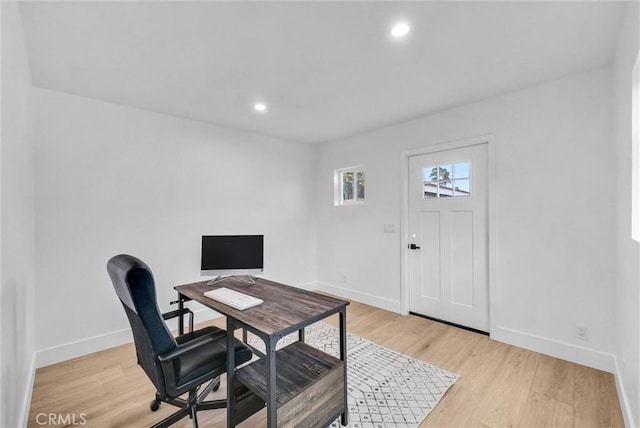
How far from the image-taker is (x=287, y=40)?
1826 mm

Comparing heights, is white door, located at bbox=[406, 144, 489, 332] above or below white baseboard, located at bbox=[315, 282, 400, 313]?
above

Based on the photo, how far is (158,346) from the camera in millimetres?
1344

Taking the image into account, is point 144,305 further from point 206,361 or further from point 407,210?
point 407,210

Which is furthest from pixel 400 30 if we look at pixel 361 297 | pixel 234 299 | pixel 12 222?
pixel 361 297

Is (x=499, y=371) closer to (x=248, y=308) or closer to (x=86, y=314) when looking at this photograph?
(x=248, y=308)

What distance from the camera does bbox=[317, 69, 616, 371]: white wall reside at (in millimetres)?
2225

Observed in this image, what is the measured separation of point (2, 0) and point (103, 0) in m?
0.41

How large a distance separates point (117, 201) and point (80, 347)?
4.67 feet

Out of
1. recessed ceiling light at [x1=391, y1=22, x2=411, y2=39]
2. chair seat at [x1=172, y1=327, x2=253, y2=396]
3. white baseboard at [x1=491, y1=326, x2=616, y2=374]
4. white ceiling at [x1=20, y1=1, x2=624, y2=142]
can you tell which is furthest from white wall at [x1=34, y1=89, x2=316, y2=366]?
white baseboard at [x1=491, y1=326, x2=616, y2=374]

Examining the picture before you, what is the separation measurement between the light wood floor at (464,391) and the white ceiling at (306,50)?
2.47m

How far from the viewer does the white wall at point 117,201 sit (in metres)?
2.48

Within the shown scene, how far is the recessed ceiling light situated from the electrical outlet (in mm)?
2770

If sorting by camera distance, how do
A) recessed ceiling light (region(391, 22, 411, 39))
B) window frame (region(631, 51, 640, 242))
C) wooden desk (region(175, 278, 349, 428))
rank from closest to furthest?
1. wooden desk (region(175, 278, 349, 428))
2. window frame (region(631, 51, 640, 242))
3. recessed ceiling light (region(391, 22, 411, 39))

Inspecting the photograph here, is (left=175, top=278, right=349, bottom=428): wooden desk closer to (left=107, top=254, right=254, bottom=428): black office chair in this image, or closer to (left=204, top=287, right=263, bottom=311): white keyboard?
(left=204, top=287, right=263, bottom=311): white keyboard
